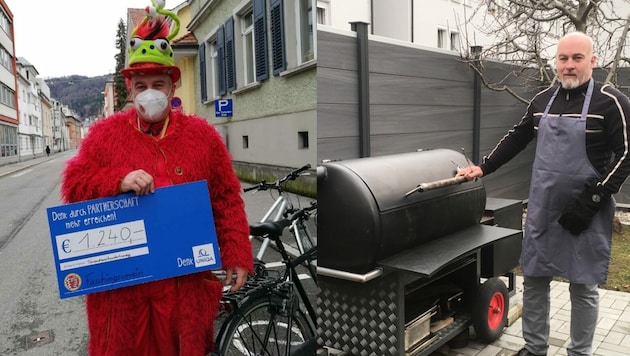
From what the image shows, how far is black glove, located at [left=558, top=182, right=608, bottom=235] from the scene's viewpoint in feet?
6.20

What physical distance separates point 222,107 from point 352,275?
2.66 ft

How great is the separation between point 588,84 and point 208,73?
1.52 m

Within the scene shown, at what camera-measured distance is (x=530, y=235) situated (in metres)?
2.10

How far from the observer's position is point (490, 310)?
2732 mm

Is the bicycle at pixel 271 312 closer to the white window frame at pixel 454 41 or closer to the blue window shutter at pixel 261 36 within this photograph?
the blue window shutter at pixel 261 36

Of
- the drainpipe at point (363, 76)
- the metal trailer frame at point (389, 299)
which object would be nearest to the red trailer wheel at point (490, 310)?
the metal trailer frame at point (389, 299)

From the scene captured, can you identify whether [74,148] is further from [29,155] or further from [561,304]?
[561,304]

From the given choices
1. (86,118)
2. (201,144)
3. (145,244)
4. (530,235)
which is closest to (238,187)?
(201,144)

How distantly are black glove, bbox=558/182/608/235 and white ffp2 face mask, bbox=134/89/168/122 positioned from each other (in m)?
1.55

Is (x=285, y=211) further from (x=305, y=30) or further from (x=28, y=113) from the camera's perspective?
(x=28, y=113)

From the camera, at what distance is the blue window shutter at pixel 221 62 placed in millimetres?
1138

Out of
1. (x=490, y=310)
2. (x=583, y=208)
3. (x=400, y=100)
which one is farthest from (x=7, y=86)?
(x=490, y=310)

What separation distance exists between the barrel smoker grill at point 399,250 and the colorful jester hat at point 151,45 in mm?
477

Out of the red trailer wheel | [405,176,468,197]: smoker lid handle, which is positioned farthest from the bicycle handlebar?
the red trailer wheel
